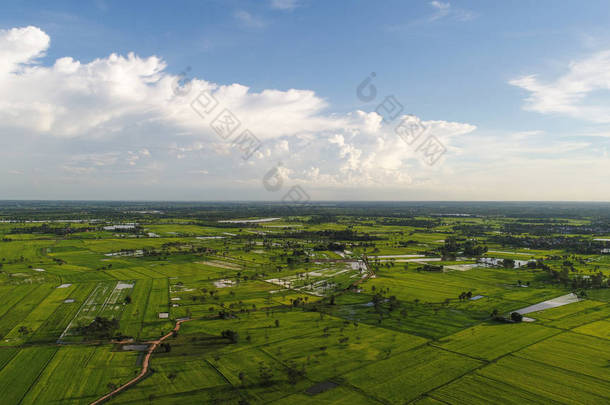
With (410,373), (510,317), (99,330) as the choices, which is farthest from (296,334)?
(510,317)

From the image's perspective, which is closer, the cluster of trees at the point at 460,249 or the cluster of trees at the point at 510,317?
the cluster of trees at the point at 510,317

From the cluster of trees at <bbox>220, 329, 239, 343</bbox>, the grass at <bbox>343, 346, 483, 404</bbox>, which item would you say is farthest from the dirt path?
the grass at <bbox>343, 346, 483, 404</bbox>

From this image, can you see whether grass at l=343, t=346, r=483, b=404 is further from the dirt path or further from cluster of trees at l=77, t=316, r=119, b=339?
cluster of trees at l=77, t=316, r=119, b=339

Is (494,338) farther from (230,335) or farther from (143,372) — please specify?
(143,372)

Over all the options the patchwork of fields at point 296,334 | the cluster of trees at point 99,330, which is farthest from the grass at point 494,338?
the cluster of trees at point 99,330

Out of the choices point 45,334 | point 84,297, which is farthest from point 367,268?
point 45,334

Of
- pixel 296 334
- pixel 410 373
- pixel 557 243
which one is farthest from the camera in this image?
pixel 557 243

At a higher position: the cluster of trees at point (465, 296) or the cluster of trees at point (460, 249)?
the cluster of trees at point (460, 249)

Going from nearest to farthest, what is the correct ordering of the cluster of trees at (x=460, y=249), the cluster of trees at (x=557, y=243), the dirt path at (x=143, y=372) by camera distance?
the dirt path at (x=143, y=372) < the cluster of trees at (x=460, y=249) < the cluster of trees at (x=557, y=243)

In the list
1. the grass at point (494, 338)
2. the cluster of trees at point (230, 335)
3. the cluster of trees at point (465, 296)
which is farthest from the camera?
the cluster of trees at point (465, 296)

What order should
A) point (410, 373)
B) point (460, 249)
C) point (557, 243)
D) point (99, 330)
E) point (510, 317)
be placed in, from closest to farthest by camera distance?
1. point (410, 373)
2. point (99, 330)
3. point (510, 317)
4. point (460, 249)
5. point (557, 243)

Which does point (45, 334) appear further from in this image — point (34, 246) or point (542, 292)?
point (34, 246)

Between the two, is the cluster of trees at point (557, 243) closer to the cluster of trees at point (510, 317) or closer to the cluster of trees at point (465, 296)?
the cluster of trees at point (465, 296)
